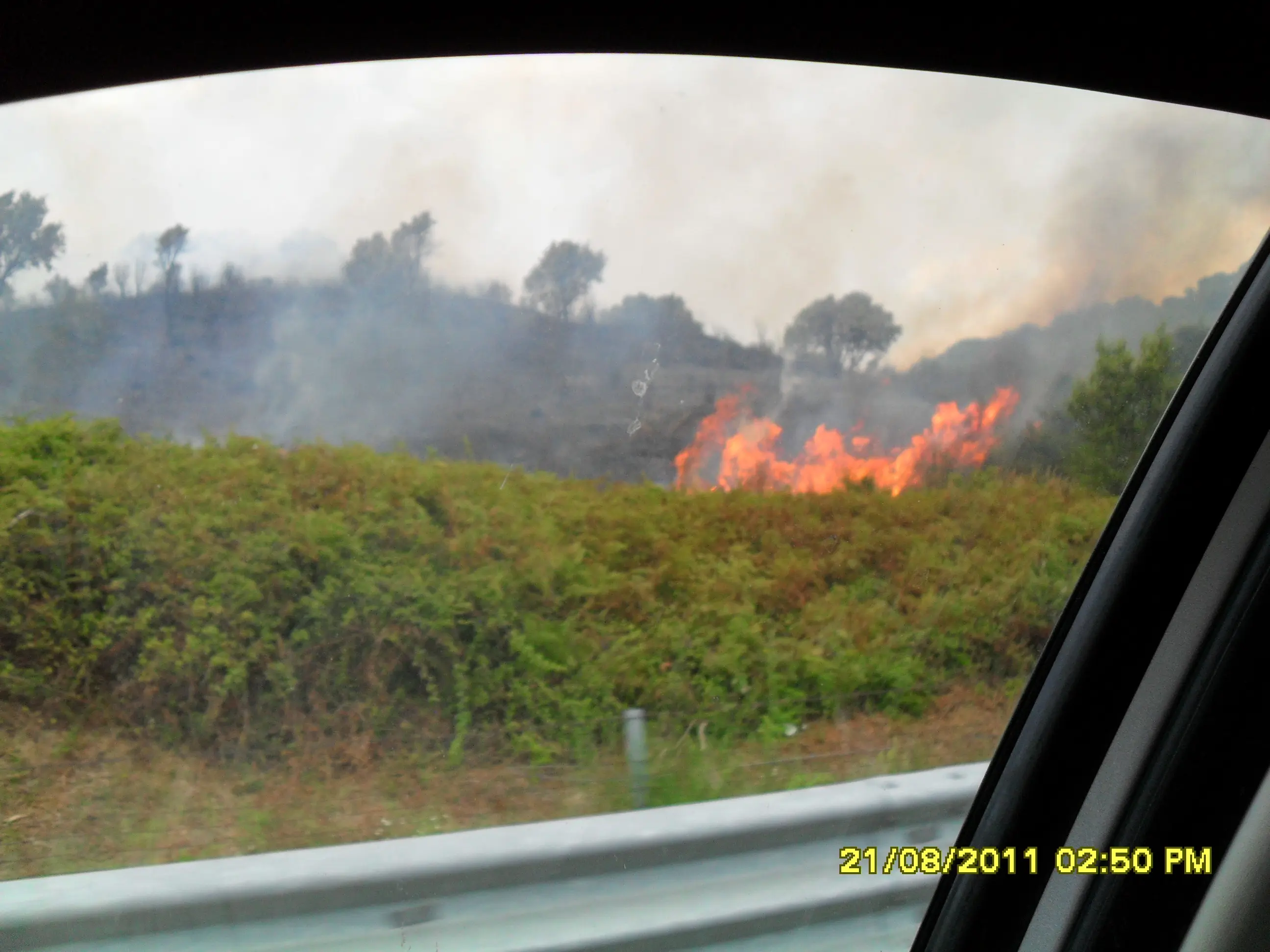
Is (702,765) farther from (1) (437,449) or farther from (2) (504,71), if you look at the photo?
(2) (504,71)

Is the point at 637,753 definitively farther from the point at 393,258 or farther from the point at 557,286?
the point at 393,258

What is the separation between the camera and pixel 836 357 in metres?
4.32

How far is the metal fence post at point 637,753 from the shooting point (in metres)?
3.46

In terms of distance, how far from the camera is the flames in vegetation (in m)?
4.15

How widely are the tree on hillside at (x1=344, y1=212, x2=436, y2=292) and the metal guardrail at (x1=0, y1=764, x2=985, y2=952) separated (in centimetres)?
211

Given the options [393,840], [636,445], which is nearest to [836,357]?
[636,445]

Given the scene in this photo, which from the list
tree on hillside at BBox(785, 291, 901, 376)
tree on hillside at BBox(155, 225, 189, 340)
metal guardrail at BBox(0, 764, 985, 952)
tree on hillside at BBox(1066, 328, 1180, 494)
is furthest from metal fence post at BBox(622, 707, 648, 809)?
tree on hillside at BBox(155, 225, 189, 340)

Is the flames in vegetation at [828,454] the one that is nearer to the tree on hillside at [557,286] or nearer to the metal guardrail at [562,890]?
the tree on hillside at [557,286]

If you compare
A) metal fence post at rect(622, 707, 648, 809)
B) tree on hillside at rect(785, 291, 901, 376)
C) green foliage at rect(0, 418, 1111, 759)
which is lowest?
metal fence post at rect(622, 707, 648, 809)

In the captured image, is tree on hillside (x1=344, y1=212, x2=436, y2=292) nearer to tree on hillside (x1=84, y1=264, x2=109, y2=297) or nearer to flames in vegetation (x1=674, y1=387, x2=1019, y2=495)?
tree on hillside (x1=84, y1=264, x2=109, y2=297)

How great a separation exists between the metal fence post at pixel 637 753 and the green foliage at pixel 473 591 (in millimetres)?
70

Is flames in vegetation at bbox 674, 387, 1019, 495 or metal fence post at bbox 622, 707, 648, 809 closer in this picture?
metal fence post at bbox 622, 707, 648, 809

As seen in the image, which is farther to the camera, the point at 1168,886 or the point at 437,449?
the point at 437,449

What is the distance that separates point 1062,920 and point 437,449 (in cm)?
293
